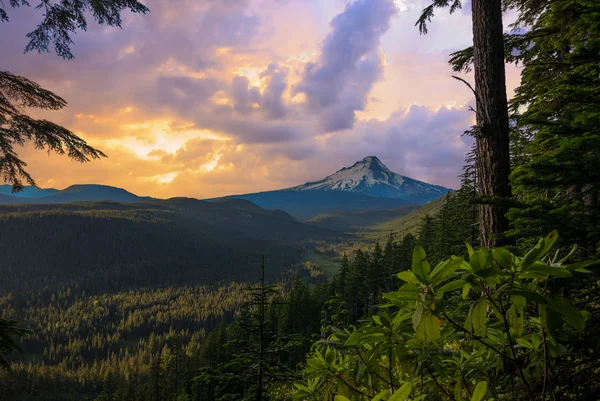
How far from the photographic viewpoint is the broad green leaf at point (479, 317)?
3.74 ft

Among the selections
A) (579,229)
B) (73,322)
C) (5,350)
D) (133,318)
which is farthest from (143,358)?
(579,229)

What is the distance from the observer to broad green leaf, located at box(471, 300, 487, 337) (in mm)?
1140

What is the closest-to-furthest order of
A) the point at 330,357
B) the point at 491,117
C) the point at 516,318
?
the point at 516,318 < the point at 330,357 < the point at 491,117

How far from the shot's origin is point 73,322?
15312cm

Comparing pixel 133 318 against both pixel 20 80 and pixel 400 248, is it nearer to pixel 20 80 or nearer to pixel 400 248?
pixel 400 248

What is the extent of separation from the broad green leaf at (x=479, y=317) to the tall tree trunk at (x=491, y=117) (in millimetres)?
4401

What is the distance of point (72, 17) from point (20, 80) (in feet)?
6.57

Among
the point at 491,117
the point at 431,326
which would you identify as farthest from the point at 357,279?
the point at 431,326

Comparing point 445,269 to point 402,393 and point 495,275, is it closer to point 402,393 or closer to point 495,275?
point 495,275

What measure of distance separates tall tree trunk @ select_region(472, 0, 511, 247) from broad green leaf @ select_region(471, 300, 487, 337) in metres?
4.40

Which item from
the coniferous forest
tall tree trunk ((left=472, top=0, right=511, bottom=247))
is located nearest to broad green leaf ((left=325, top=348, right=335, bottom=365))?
the coniferous forest

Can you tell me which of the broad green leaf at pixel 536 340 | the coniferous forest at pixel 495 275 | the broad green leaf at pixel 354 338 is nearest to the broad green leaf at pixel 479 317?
the coniferous forest at pixel 495 275

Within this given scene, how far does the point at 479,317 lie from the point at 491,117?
197 inches

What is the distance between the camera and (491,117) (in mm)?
5039
